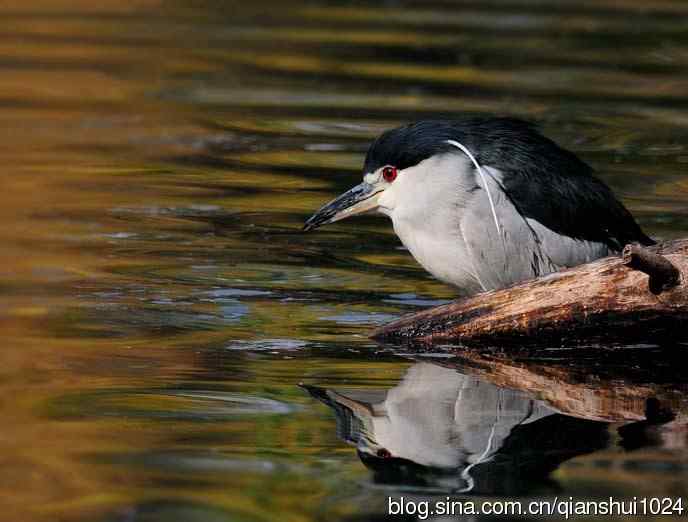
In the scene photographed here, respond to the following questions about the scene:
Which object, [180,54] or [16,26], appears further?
[16,26]

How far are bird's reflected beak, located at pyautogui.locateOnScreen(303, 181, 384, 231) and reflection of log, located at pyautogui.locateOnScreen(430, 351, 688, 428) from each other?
3.01 ft

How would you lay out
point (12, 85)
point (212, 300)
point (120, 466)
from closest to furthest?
1. point (120, 466)
2. point (212, 300)
3. point (12, 85)

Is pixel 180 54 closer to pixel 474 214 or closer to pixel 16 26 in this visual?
pixel 16 26

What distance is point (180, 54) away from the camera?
14.3m

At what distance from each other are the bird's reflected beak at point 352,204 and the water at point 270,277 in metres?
→ 0.40

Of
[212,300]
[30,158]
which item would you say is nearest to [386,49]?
[30,158]

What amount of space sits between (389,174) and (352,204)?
25cm

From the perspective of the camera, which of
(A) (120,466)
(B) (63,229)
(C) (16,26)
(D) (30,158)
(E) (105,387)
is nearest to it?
(A) (120,466)

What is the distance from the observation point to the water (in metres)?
4.99

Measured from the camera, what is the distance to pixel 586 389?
6.02 m

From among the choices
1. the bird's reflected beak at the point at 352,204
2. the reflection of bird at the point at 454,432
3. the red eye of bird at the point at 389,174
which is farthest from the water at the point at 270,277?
the red eye of bird at the point at 389,174

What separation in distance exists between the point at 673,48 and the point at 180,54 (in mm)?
4504

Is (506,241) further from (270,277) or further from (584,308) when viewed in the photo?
(270,277)

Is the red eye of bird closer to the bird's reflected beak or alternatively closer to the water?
the bird's reflected beak
